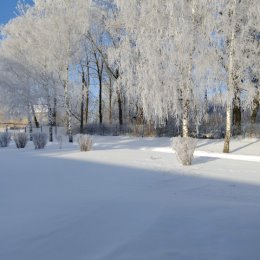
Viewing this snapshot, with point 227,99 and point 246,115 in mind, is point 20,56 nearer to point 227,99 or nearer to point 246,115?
point 227,99

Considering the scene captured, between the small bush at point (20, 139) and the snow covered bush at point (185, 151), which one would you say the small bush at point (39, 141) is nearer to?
the small bush at point (20, 139)

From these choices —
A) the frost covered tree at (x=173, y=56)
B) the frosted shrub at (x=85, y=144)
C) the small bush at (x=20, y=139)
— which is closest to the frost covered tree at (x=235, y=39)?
the frost covered tree at (x=173, y=56)

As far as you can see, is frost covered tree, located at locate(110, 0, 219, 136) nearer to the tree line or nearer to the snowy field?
the tree line

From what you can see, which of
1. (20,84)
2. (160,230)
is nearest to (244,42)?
(160,230)

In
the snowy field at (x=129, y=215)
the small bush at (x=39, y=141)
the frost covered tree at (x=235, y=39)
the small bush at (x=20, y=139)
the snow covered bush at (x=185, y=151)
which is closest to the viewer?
the snowy field at (x=129, y=215)

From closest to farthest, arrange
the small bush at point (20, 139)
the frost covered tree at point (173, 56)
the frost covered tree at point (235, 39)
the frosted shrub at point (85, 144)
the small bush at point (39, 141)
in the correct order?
the frosted shrub at point (85, 144) → the frost covered tree at point (235, 39) → the frost covered tree at point (173, 56) → the small bush at point (39, 141) → the small bush at point (20, 139)

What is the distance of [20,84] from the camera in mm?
24469

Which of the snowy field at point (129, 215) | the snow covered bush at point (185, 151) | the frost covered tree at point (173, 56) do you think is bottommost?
the snowy field at point (129, 215)

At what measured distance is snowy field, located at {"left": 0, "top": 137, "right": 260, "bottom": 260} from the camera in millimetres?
3566

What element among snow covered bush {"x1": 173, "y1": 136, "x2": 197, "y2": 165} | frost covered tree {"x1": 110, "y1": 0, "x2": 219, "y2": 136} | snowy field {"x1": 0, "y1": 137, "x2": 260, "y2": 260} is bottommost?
snowy field {"x1": 0, "y1": 137, "x2": 260, "y2": 260}

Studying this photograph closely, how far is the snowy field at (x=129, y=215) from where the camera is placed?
3566 mm

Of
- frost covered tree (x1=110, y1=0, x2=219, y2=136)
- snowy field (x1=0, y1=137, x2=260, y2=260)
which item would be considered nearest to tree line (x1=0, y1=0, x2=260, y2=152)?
frost covered tree (x1=110, y1=0, x2=219, y2=136)

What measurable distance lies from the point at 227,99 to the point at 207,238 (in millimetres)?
11623

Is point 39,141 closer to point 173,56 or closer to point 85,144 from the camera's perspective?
point 85,144
